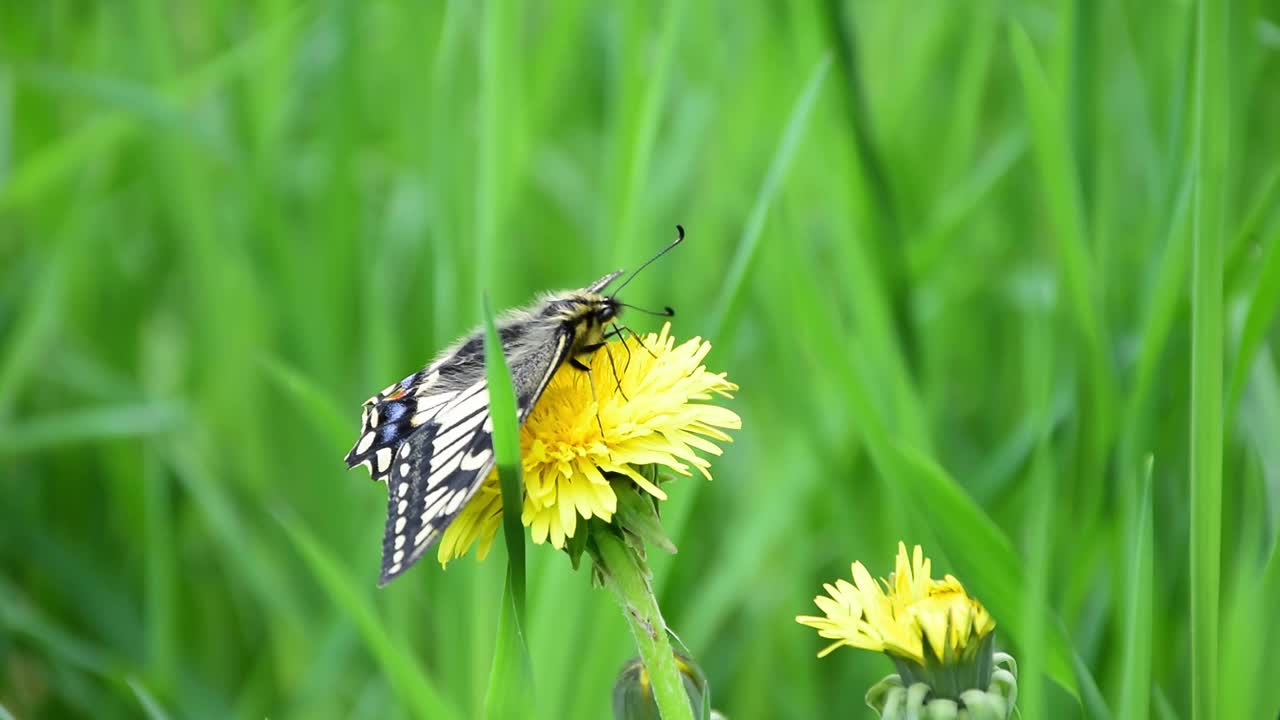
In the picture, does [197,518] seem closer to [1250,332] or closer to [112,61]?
[112,61]

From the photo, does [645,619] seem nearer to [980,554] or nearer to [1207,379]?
[980,554]

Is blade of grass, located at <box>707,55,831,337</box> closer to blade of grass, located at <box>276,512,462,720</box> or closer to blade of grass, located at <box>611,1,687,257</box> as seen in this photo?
blade of grass, located at <box>611,1,687,257</box>

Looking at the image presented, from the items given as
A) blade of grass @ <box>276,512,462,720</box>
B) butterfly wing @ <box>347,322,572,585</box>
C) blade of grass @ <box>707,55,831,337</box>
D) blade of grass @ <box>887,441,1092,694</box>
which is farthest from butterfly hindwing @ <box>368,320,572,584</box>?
blade of grass @ <box>887,441,1092,694</box>

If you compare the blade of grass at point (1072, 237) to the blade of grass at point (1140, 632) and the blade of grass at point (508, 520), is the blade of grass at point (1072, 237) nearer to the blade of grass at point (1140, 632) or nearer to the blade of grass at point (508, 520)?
the blade of grass at point (1140, 632)

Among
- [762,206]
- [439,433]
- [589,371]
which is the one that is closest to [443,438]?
[439,433]

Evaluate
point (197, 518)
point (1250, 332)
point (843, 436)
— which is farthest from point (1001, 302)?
point (197, 518)

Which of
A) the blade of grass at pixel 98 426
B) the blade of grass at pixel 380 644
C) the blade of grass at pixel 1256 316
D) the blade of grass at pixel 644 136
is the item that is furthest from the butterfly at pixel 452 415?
the blade of grass at pixel 98 426
